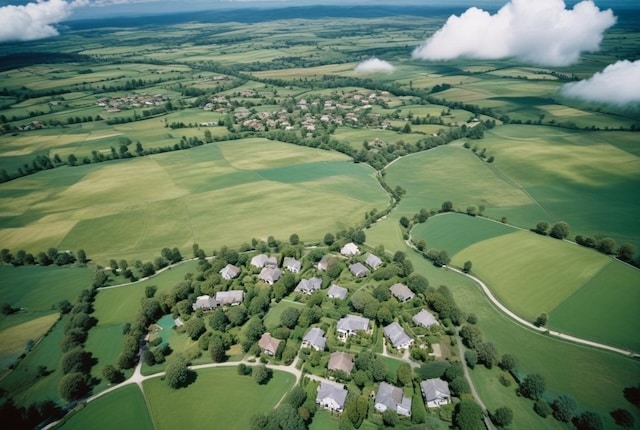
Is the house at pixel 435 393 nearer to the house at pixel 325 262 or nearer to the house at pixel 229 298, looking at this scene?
the house at pixel 325 262

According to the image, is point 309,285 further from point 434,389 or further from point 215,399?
point 434,389

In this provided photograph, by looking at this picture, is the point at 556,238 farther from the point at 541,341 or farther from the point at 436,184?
the point at 436,184

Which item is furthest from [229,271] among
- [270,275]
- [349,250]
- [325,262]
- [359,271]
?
[359,271]

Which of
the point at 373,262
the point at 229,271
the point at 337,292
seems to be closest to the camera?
the point at 337,292

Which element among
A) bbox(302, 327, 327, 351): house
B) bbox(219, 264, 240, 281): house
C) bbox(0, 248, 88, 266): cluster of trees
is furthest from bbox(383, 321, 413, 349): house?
bbox(0, 248, 88, 266): cluster of trees

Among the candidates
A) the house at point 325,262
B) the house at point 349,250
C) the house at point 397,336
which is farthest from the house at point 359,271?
the house at point 397,336

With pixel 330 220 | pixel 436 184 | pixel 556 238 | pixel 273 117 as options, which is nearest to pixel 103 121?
pixel 273 117
